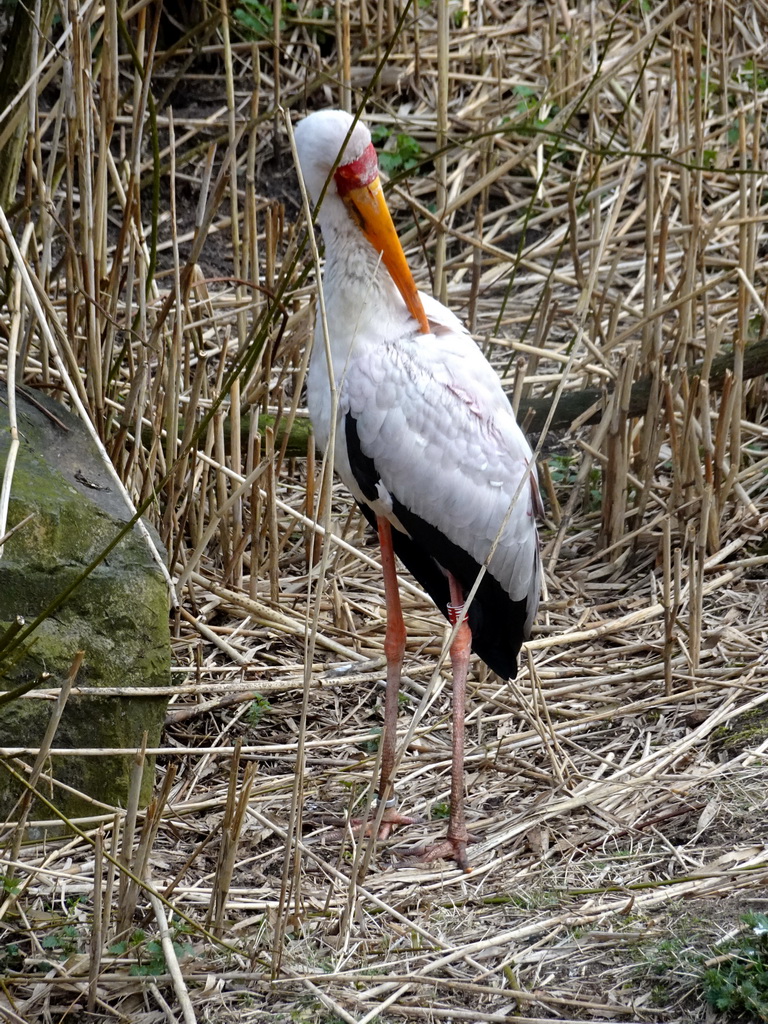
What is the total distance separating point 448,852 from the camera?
2.91 metres

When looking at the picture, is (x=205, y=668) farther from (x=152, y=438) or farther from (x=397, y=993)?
(x=397, y=993)

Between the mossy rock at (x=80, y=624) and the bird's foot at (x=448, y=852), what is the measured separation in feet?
2.29

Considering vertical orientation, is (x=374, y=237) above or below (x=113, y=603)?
above

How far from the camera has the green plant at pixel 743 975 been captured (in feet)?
6.79

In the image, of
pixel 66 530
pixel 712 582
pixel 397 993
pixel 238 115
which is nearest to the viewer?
pixel 397 993

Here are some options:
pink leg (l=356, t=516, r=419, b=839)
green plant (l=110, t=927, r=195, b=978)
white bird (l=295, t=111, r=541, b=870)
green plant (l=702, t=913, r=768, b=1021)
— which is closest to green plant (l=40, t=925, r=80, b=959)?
green plant (l=110, t=927, r=195, b=978)

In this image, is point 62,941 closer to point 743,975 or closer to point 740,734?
point 743,975

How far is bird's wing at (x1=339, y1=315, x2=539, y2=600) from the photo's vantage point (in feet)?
9.82

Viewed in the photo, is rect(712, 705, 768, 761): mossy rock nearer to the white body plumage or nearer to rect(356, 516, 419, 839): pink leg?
the white body plumage

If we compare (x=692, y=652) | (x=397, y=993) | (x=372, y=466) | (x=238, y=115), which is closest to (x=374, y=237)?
(x=372, y=466)

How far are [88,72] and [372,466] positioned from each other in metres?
1.21

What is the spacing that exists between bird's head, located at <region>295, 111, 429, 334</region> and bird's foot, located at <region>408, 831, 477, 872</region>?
1.32m

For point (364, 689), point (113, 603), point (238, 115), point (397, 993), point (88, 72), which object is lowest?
point (364, 689)

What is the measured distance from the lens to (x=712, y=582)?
12.8ft
